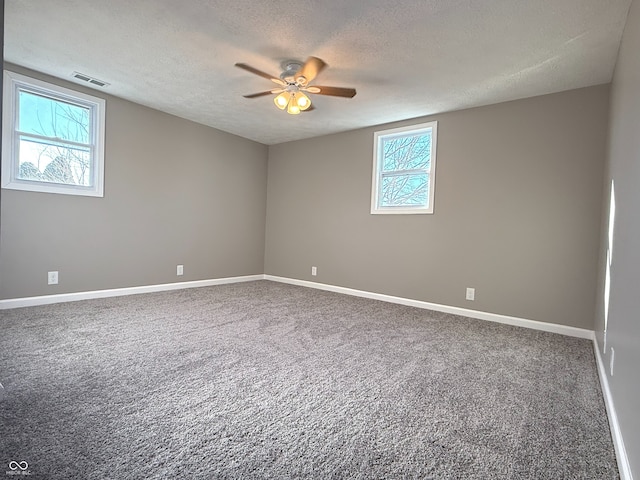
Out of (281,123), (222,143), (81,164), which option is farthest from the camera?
(222,143)

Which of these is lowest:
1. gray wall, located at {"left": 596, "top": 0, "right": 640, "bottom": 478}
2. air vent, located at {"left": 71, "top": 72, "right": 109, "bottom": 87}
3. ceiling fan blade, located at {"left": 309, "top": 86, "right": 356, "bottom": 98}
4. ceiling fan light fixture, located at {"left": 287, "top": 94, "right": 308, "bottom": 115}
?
gray wall, located at {"left": 596, "top": 0, "right": 640, "bottom": 478}

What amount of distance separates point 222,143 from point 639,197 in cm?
501

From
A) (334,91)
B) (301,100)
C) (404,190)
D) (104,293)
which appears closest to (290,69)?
(301,100)

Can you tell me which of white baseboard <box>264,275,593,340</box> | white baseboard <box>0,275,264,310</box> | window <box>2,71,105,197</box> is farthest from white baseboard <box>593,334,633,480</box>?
window <box>2,71,105,197</box>

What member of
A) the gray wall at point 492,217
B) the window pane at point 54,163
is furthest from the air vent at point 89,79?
the gray wall at point 492,217

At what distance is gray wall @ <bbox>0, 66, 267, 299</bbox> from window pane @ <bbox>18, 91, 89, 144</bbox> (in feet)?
0.79

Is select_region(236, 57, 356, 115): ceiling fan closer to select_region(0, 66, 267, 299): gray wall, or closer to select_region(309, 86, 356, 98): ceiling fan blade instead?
select_region(309, 86, 356, 98): ceiling fan blade

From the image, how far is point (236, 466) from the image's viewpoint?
4.22 feet

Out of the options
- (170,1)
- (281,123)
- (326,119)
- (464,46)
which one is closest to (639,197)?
(464,46)

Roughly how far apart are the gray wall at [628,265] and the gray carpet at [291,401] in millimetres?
264

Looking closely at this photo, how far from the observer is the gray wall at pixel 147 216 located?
3.49 metres

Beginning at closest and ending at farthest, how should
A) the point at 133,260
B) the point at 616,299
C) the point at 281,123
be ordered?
1. the point at 616,299
2. the point at 133,260
3. the point at 281,123

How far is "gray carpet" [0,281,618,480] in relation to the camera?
4.34 feet

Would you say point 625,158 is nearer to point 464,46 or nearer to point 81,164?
point 464,46
